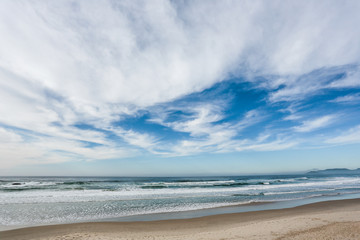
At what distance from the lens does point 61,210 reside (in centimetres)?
1246

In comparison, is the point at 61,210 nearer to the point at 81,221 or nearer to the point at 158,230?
the point at 81,221

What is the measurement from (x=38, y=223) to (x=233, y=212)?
35.6ft

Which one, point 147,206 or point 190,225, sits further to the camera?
point 147,206

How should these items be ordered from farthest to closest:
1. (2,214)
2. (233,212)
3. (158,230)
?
1. (233,212)
2. (2,214)
3. (158,230)

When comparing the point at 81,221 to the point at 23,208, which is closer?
the point at 81,221

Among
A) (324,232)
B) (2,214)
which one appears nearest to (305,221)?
Answer: (324,232)

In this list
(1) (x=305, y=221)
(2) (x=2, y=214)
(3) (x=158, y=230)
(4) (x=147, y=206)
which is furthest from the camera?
(4) (x=147, y=206)

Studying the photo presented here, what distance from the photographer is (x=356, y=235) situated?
7.18m

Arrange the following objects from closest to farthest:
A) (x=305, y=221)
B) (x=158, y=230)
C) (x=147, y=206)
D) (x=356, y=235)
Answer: (x=356, y=235)
(x=158, y=230)
(x=305, y=221)
(x=147, y=206)

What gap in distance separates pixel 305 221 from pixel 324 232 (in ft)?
6.16

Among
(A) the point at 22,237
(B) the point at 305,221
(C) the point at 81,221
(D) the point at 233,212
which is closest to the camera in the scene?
(A) the point at 22,237

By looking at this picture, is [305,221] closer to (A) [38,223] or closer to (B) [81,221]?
(B) [81,221]

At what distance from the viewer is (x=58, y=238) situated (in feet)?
24.4

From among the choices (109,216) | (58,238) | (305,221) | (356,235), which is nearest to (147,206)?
(109,216)
